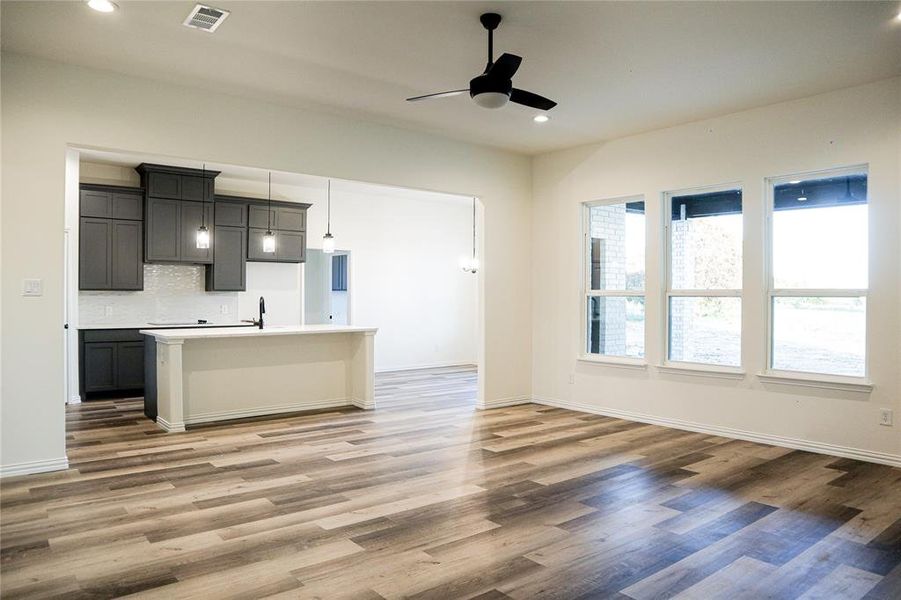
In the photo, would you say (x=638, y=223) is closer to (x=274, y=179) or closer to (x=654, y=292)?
(x=654, y=292)

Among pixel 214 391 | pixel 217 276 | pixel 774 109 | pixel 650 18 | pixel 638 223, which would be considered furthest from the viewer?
pixel 217 276

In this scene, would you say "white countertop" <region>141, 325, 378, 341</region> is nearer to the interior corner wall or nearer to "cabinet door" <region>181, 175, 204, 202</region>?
the interior corner wall

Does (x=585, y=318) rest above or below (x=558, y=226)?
below

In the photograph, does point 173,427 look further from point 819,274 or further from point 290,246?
point 819,274

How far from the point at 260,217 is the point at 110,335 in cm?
247

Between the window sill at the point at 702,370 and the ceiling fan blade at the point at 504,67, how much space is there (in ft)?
11.2

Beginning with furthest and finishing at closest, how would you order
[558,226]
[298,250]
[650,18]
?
[298,250] < [558,226] < [650,18]

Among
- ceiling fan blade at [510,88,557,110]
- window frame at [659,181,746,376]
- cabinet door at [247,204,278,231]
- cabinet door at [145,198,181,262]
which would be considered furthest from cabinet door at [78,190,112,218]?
window frame at [659,181,746,376]

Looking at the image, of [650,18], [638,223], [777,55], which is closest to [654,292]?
[638,223]

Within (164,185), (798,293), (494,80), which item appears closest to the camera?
(494,80)

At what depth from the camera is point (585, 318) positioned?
6.59 m

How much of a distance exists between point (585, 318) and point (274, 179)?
16.1ft

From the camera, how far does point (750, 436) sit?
5.23m

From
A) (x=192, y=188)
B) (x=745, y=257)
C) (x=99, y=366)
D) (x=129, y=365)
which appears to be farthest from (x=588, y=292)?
(x=99, y=366)
